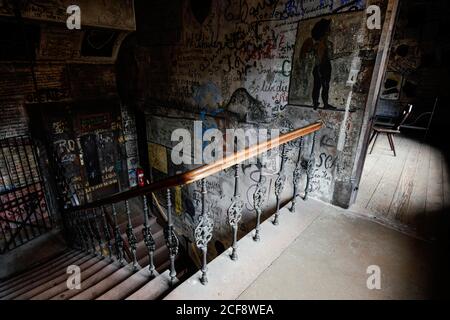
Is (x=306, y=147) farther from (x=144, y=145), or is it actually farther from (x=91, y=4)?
(x=144, y=145)

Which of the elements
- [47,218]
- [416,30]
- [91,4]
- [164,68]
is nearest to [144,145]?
[164,68]

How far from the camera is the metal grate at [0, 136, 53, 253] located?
5367 millimetres

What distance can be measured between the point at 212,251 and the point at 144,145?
143 inches

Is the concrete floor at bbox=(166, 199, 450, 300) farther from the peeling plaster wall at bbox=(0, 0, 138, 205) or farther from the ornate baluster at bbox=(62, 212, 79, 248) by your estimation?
the peeling plaster wall at bbox=(0, 0, 138, 205)

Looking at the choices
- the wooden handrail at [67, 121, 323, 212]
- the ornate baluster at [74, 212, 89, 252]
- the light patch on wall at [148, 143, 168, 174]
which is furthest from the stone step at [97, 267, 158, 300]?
the light patch on wall at [148, 143, 168, 174]

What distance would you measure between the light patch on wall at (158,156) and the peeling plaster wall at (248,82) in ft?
0.27

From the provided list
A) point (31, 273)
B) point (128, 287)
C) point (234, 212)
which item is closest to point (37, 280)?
point (31, 273)

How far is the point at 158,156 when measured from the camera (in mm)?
6535

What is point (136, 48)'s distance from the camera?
588 centimetres

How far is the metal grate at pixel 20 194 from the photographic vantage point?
5.37 meters

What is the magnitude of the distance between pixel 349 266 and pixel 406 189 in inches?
83.9

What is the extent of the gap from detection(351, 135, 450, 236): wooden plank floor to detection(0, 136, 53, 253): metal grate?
6744 mm

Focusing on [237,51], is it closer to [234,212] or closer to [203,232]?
[234,212]

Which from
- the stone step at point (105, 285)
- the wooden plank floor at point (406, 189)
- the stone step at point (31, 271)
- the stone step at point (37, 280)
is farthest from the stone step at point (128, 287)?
the stone step at point (31, 271)
